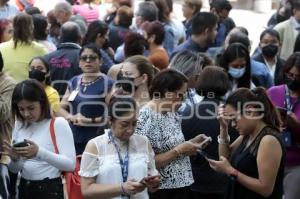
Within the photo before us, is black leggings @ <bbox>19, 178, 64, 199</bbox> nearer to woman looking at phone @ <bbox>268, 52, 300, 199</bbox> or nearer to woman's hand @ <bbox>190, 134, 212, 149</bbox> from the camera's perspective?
woman's hand @ <bbox>190, 134, 212, 149</bbox>

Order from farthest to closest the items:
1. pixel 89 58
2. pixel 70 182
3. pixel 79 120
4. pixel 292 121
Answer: pixel 89 58 < pixel 79 120 < pixel 292 121 < pixel 70 182

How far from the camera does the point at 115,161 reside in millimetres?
5340

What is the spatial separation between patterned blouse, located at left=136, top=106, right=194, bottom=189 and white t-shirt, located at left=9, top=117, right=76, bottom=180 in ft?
1.91

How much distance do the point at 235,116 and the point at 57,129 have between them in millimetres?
1284

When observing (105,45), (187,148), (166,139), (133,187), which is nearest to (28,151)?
(133,187)

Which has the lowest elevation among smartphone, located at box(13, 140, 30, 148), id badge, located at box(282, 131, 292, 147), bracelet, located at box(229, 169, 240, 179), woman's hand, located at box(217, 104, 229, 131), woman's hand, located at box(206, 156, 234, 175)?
id badge, located at box(282, 131, 292, 147)

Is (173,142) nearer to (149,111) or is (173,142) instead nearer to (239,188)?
(149,111)

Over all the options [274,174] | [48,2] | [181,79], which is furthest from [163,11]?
[274,174]

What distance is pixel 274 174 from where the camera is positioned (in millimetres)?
5430

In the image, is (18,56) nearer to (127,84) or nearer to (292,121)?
(127,84)

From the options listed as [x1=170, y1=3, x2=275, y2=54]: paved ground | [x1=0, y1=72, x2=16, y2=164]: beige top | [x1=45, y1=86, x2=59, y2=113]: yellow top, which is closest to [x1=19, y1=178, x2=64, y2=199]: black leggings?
[x1=0, y1=72, x2=16, y2=164]: beige top

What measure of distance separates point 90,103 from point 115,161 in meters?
2.26

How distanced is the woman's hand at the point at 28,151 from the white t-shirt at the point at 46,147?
0.16 m

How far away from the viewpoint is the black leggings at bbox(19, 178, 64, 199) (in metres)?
5.69
